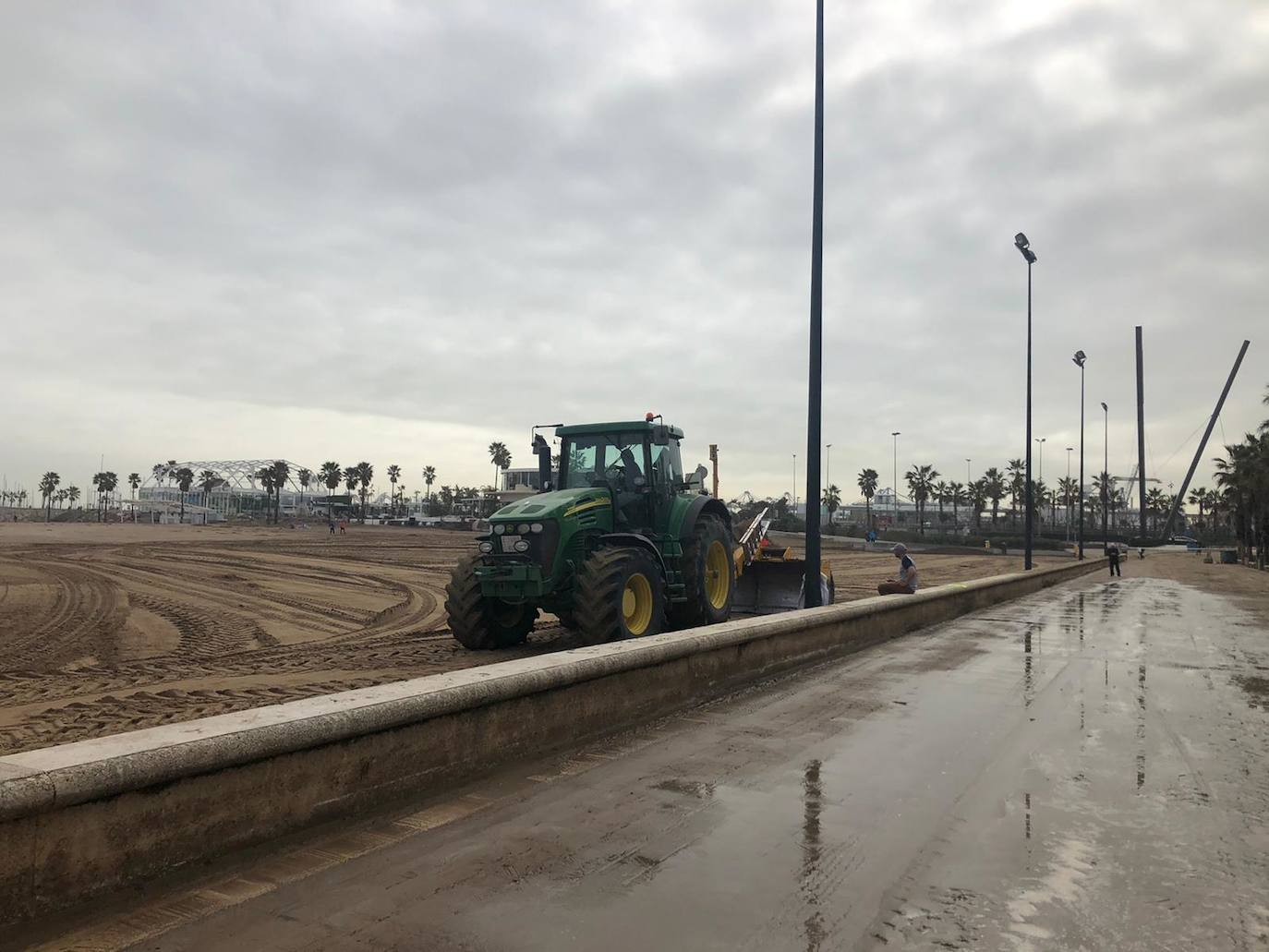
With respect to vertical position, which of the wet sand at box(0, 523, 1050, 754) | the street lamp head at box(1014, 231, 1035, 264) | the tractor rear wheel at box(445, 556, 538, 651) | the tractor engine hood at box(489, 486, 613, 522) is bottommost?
the wet sand at box(0, 523, 1050, 754)

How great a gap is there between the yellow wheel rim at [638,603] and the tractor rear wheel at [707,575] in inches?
42.5

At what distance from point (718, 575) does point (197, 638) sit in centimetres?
776

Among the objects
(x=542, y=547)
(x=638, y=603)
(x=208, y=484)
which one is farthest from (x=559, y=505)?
(x=208, y=484)

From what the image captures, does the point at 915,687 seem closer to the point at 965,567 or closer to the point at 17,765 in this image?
the point at 17,765

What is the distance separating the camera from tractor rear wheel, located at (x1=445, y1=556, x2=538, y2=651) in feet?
35.1

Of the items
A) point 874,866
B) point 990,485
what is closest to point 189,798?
point 874,866

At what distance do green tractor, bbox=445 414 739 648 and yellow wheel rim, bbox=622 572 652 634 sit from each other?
11 mm

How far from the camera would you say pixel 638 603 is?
10500mm

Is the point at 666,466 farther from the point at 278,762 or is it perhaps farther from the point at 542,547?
the point at 278,762

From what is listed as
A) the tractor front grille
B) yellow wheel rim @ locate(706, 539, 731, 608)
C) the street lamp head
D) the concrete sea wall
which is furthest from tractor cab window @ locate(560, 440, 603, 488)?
the street lamp head

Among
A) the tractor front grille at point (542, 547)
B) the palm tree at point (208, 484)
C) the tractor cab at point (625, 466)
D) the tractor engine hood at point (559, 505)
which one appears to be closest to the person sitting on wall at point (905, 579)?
the tractor cab at point (625, 466)

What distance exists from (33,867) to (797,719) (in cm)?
526

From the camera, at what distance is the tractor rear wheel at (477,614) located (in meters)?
10.7

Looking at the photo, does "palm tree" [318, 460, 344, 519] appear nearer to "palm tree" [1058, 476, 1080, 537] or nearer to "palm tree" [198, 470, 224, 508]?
"palm tree" [198, 470, 224, 508]
